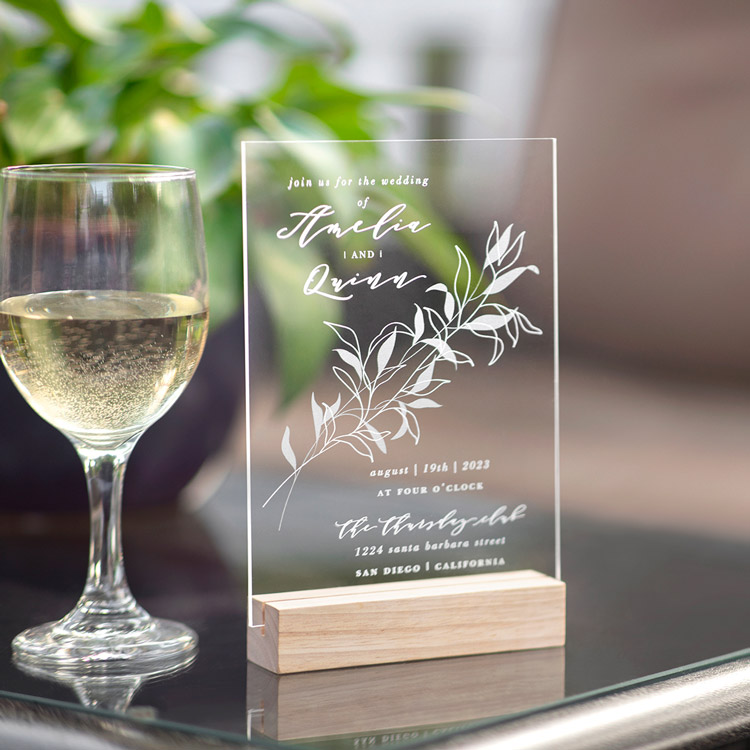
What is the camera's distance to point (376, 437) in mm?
533

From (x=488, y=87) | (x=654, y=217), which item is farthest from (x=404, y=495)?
(x=488, y=87)

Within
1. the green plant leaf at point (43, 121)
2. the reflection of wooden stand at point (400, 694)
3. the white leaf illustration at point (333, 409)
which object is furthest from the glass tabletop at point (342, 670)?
the green plant leaf at point (43, 121)

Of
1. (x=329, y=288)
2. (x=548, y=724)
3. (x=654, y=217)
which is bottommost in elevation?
(x=548, y=724)

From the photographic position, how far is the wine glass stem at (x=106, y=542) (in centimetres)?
51

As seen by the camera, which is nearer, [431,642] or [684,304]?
[431,642]

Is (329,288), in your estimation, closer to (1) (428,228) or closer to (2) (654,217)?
(1) (428,228)

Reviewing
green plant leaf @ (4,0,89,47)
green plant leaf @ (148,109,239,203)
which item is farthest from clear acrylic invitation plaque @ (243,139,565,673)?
green plant leaf @ (4,0,89,47)

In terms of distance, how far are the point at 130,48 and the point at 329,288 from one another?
277 mm

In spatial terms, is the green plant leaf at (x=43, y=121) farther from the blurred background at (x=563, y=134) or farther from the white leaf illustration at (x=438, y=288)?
the white leaf illustration at (x=438, y=288)

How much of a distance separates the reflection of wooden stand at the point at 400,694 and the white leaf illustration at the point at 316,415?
10 cm

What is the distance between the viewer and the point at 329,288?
0.52 m

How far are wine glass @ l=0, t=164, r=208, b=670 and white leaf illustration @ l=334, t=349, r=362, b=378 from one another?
0.06m

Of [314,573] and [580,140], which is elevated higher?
[580,140]

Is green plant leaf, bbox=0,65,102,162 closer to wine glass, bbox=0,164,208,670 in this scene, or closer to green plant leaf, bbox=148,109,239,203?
green plant leaf, bbox=148,109,239,203
